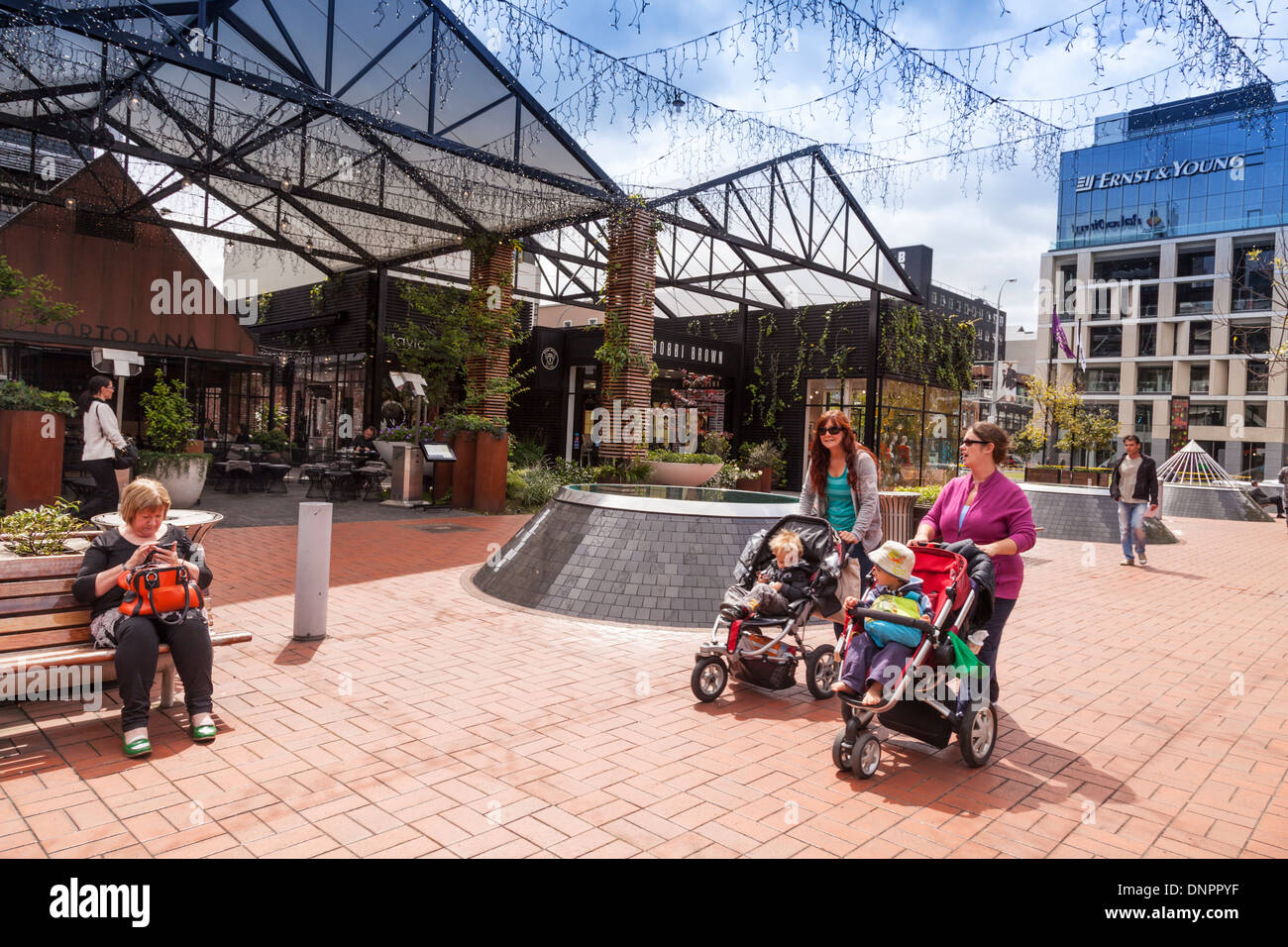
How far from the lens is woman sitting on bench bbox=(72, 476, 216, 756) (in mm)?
3799

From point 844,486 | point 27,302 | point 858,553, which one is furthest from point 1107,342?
point 858,553

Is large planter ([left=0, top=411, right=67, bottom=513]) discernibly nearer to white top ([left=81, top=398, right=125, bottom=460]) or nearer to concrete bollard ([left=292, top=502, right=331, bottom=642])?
white top ([left=81, top=398, right=125, bottom=460])

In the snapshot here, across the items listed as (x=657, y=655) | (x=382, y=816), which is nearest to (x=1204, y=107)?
(x=657, y=655)

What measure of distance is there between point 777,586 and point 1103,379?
61.6 metres

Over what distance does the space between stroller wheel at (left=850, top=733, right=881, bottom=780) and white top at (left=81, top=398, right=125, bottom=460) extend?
27.1 ft

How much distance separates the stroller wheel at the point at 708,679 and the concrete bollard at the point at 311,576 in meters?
2.76

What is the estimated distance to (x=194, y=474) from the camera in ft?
43.6

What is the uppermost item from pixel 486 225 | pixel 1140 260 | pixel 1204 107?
pixel 1140 260

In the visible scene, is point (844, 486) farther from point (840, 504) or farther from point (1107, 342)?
point (1107, 342)

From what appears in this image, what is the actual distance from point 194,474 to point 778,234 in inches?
517

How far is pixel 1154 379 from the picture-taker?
182 ft

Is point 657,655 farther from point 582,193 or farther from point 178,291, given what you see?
point 178,291

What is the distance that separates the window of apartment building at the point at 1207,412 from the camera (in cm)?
5181

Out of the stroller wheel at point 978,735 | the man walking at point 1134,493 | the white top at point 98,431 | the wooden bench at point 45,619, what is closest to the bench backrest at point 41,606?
the wooden bench at point 45,619
